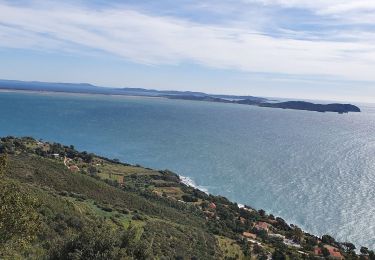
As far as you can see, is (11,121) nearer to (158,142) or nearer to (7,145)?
(158,142)

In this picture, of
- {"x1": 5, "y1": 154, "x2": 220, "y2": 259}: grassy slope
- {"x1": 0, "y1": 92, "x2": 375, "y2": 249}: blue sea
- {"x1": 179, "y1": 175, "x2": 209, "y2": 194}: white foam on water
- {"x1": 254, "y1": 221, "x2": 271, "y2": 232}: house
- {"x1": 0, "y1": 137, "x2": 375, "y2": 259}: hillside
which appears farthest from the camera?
{"x1": 179, "y1": 175, "x2": 209, "y2": 194}: white foam on water

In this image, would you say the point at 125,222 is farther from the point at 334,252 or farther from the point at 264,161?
the point at 264,161

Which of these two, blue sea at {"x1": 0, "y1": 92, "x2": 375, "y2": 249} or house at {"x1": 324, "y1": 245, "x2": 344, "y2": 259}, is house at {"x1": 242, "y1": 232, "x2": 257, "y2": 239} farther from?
blue sea at {"x1": 0, "y1": 92, "x2": 375, "y2": 249}

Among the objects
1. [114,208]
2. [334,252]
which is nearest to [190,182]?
[334,252]

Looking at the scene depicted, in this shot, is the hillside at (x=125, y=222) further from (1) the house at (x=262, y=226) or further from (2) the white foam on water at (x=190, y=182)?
(2) the white foam on water at (x=190, y=182)

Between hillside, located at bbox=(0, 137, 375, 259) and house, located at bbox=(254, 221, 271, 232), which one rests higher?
hillside, located at bbox=(0, 137, 375, 259)

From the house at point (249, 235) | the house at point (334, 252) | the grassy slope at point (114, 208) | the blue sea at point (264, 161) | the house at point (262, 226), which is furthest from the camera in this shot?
the blue sea at point (264, 161)

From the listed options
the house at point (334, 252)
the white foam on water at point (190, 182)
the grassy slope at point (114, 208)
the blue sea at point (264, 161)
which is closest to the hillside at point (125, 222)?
the house at point (334, 252)

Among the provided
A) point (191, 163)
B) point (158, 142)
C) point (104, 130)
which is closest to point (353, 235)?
point (191, 163)

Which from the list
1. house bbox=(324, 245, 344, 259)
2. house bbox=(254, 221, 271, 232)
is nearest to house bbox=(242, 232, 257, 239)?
house bbox=(254, 221, 271, 232)
